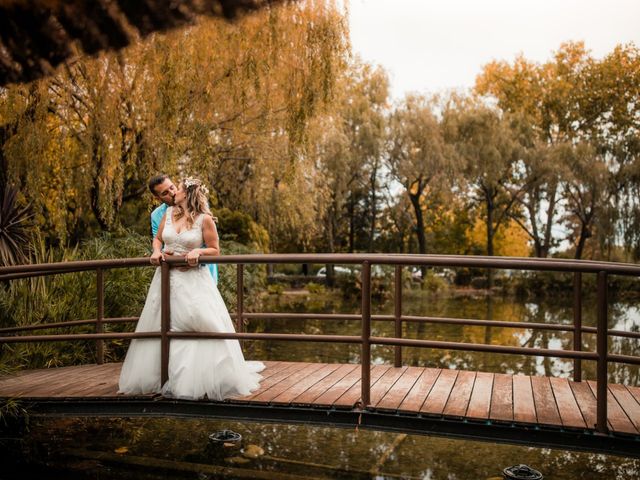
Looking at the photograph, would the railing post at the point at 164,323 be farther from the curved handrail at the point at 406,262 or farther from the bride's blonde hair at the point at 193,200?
the bride's blonde hair at the point at 193,200

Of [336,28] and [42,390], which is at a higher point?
[336,28]

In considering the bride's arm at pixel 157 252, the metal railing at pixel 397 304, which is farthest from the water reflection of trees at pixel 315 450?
the bride's arm at pixel 157 252

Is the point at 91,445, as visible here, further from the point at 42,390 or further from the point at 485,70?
the point at 485,70

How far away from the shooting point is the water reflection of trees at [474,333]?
36.2 feet

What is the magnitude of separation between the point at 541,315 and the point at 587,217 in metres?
13.1

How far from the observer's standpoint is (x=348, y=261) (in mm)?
4758

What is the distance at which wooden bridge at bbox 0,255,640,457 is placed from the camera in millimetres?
4254

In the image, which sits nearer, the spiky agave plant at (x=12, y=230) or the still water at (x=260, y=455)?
the still water at (x=260, y=455)

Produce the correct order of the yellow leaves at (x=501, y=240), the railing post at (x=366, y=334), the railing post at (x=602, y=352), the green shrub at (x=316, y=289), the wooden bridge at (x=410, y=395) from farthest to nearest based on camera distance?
the yellow leaves at (x=501, y=240)
the green shrub at (x=316, y=289)
the railing post at (x=366, y=334)
the wooden bridge at (x=410, y=395)
the railing post at (x=602, y=352)

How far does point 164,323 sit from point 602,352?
3223 mm

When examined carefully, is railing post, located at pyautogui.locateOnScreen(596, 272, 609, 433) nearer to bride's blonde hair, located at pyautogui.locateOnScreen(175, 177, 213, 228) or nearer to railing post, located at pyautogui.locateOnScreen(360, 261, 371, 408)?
railing post, located at pyautogui.locateOnScreen(360, 261, 371, 408)

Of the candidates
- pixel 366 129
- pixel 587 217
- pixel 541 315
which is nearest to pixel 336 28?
pixel 541 315

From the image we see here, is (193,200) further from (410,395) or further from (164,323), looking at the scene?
(410,395)

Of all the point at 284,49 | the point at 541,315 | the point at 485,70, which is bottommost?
the point at 541,315
